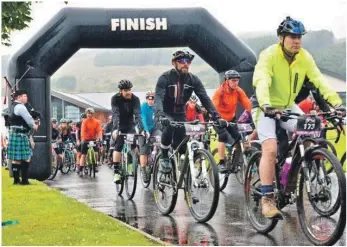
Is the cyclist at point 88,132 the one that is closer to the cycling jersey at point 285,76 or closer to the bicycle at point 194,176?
the bicycle at point 194,176

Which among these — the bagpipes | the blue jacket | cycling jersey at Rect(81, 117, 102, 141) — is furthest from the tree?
the blue jacket

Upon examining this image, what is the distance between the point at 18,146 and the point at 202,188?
254 inches

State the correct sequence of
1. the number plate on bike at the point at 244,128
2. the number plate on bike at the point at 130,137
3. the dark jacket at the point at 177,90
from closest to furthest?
the dark jacket at the point at 177,90
the number plate on bike at the point at 130,137
the number plate on bike at the point at 244,128

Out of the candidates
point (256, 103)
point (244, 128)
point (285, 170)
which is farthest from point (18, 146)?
point (285, 170)

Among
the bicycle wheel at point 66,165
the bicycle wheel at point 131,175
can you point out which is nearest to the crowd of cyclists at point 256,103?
the bicycle wheel at point 131,175

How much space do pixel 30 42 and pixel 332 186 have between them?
34.4 feet

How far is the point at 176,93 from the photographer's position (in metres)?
9.63

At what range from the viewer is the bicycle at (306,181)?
20.8 feet

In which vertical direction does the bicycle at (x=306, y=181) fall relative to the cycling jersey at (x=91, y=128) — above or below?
below

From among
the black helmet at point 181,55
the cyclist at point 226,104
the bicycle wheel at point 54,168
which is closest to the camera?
the black helmet at point 181,55

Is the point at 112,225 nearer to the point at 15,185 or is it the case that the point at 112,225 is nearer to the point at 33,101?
the point at 15,185

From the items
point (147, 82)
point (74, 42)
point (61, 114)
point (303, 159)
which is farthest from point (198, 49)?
point (147, 82)

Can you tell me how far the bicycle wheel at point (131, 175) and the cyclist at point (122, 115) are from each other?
24 cm

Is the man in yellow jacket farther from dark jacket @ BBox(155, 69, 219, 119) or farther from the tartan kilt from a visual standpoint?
the tartan kilt
